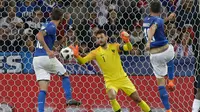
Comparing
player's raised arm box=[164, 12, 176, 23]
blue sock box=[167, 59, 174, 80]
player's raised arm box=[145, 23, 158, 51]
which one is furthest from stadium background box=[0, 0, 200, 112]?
player's raised arm box=[145, 23, 158, 51]

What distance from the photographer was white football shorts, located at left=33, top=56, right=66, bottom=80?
8.91m

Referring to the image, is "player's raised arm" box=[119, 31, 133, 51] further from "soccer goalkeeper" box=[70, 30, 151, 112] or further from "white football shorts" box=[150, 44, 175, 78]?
"white football shorts" box=[150, 44, 175, 78]

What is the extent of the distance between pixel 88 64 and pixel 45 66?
1152 mm

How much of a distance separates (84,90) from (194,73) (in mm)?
1618

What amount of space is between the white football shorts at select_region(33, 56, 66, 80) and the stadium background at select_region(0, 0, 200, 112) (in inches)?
35.6

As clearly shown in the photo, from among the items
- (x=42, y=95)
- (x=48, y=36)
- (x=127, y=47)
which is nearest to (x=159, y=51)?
(x=127, y=47)

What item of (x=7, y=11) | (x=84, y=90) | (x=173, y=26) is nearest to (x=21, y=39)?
(x=7, y=11)

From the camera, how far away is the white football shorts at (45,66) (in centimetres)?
891

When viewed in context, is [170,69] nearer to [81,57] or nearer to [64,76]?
[81,57]

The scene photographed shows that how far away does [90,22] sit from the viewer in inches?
414

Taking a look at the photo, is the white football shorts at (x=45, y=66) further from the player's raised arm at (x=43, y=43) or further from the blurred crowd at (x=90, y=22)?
the blurred crowd at (x=90, y=22)

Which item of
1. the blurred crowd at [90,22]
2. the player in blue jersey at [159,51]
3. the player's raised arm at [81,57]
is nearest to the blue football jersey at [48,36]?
the player's raised arm at [81,57]

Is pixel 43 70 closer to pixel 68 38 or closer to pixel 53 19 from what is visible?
pixel 53 19

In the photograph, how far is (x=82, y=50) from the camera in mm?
10039
